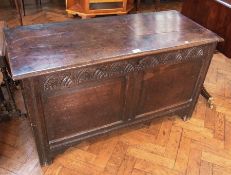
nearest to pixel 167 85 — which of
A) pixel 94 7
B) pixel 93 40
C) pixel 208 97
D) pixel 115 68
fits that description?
pixel 115 68

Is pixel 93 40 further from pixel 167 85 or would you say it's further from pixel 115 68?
pixel 167 85

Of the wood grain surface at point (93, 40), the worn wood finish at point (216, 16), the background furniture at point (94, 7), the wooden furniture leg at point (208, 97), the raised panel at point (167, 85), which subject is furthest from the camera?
the background furniture at point (94, 7)

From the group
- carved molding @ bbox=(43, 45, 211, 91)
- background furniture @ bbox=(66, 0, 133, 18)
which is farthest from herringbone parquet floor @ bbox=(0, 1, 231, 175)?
background furniture @ bbox=(66, 0, 133, 18)

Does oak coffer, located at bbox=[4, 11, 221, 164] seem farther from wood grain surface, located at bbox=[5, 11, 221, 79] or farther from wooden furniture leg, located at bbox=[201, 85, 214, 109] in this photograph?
wooden furniture leg, located at bbox=[201, 85, 214, 109]

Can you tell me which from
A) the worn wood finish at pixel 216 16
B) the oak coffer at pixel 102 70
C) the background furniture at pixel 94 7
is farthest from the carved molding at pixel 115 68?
the background furniture at pixel 94 7

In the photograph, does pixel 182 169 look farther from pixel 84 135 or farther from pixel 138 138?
pixel 84 135

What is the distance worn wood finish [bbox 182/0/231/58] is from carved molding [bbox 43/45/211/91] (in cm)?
25

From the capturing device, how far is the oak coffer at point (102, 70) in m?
1.12

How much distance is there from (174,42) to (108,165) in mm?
804

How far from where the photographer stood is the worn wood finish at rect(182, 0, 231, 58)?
156 centimetres

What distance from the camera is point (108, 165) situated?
146 centimetres

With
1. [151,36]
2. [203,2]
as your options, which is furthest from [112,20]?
[203,2]

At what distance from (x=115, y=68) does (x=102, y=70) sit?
2.8 inches

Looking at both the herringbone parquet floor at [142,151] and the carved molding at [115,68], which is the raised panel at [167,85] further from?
the herringbone parquet floor at [142,151]
